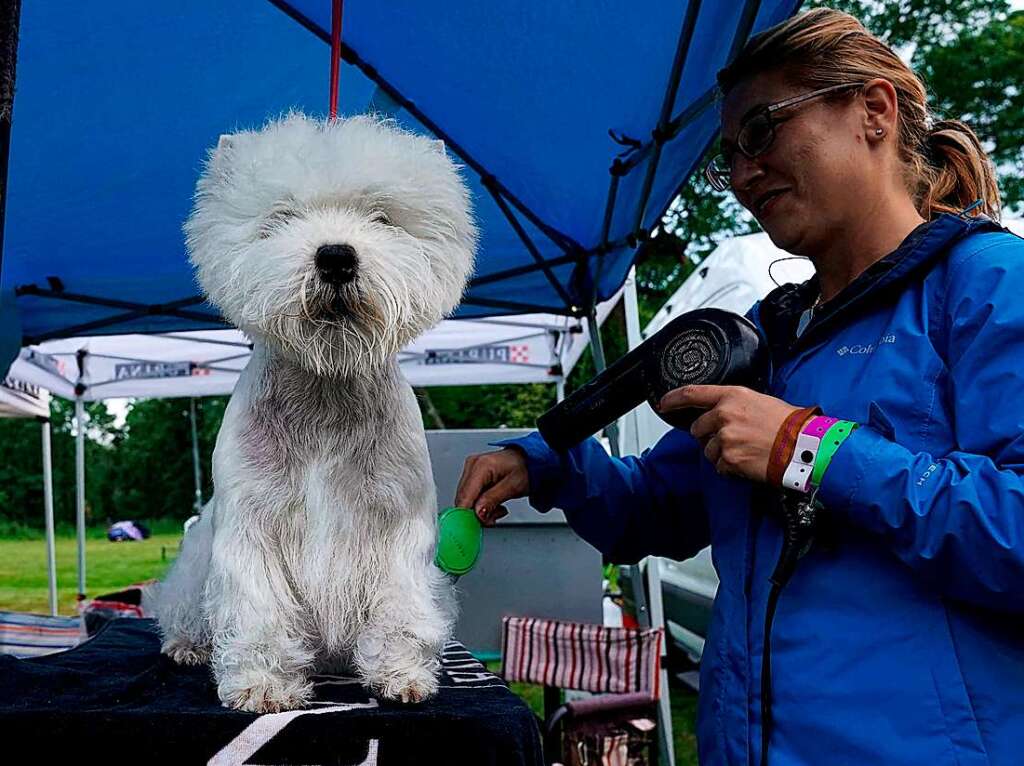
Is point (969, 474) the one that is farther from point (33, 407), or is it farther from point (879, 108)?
point (33, 407)

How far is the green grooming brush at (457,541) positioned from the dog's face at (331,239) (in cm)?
37

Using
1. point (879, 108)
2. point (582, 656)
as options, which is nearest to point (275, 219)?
point (879, 108)

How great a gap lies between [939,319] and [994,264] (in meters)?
0.10

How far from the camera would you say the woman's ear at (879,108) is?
1.36m

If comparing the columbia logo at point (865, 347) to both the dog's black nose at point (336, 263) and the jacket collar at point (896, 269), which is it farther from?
the dog's black nose at point (336, 263)

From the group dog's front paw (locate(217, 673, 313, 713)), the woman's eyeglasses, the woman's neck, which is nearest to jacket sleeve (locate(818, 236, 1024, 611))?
the woman's neck

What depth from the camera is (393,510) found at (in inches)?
59.1

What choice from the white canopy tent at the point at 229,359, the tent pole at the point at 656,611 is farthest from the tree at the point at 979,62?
the tent pole at the point at 656,611

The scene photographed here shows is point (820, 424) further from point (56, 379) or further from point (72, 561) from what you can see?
point (72, 561)

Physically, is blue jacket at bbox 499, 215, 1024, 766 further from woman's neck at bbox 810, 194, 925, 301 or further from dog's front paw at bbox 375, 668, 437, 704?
dog's front paw at bbox 375, 668, 437, 704

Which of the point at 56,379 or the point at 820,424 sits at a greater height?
the point at 56,379

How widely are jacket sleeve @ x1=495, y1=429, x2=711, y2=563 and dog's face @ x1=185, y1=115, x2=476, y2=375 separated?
454mm

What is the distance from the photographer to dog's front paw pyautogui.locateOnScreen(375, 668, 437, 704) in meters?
1.41

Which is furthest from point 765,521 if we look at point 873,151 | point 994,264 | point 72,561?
point 72,561
